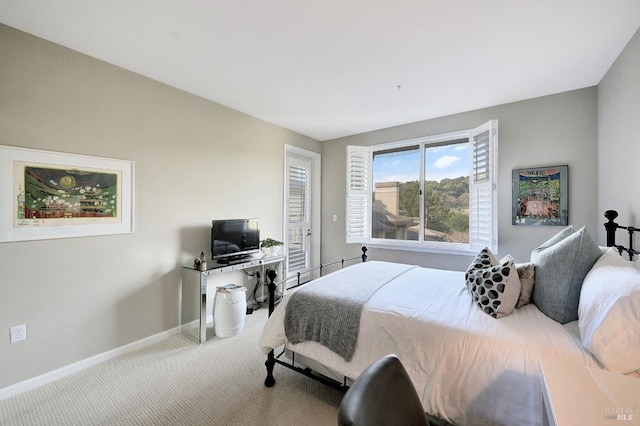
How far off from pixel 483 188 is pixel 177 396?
3.63 metres

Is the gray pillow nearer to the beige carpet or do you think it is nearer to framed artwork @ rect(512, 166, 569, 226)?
the beige carpet

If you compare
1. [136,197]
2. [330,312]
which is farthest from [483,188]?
[136,197]

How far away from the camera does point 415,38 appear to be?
2068 millimetres

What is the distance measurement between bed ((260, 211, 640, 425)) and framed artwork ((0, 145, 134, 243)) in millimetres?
1823

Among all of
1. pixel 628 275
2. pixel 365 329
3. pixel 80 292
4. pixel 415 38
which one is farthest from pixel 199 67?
pixel 628 275

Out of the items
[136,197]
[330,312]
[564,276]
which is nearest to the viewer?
[564,276]

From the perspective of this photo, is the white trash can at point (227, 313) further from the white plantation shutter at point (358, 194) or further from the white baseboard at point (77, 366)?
the white plantation shutter at point (358, 194)

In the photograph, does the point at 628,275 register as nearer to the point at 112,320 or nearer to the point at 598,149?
the point at 598,149

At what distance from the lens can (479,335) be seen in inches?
55.0

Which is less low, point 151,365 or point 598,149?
point 598,149

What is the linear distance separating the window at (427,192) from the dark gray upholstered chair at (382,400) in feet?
9.26

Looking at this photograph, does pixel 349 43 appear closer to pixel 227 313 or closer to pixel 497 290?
pixel 497 290

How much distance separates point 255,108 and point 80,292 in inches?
104

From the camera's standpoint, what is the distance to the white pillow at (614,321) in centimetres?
110
